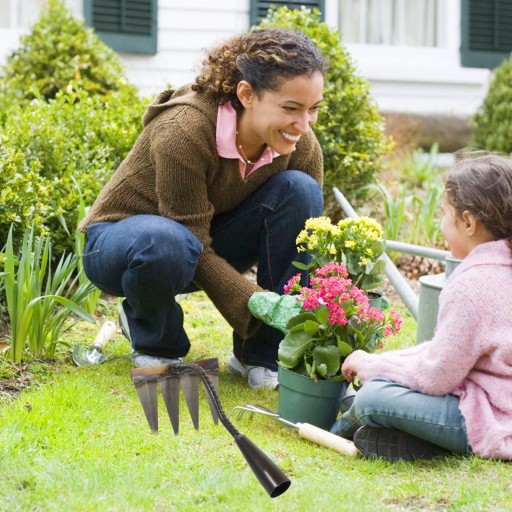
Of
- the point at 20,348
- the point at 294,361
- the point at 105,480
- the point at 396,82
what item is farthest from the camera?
the point at 396,82

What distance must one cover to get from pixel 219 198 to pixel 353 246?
0.65 m

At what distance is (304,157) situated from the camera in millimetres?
3232

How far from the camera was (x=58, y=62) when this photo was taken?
5523 millimetres

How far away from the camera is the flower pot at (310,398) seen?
8.48 feet

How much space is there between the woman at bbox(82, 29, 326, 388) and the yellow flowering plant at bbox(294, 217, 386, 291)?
0.34m

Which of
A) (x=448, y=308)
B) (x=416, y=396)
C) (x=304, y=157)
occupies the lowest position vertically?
(x=416, y=396)

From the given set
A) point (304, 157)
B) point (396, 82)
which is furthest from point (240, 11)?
point (304, 157)

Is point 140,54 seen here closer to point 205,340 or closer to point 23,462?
point 205,340

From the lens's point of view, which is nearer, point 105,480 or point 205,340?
point 105,480

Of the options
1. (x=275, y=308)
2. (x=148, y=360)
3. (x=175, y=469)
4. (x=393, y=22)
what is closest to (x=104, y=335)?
(x=148, y=360)

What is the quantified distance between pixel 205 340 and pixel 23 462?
1.57 metres

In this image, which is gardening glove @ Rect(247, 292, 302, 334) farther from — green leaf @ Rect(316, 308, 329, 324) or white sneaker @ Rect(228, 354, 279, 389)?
white sneaker @ Rect(228, 354, 279, 389)

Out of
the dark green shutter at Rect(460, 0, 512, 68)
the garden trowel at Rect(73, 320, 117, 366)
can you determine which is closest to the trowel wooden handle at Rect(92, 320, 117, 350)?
the garden trowel at Rect(73, 320, 117, 366)

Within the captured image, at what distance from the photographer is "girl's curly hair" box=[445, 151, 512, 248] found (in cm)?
234
